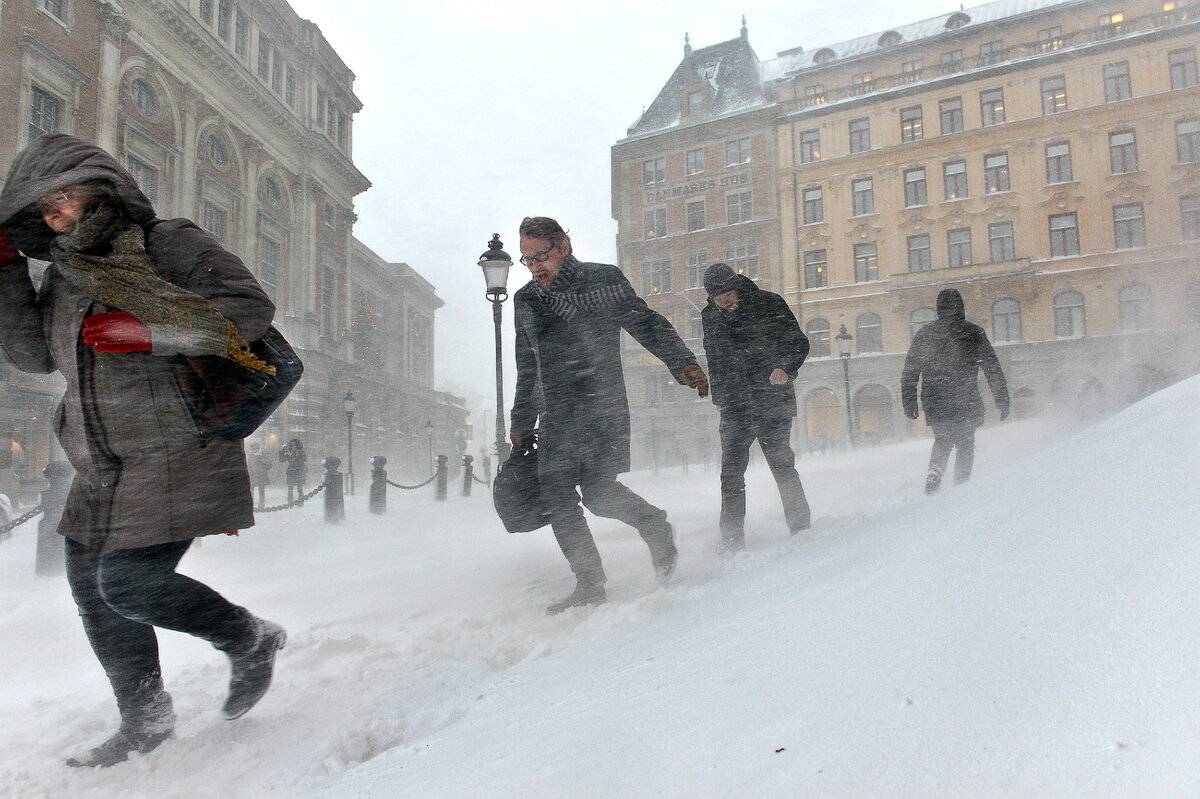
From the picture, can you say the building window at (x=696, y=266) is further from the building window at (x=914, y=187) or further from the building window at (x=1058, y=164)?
the building window at (x=1058, y=164)

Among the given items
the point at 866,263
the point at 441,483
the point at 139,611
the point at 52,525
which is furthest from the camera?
the point at 866,263

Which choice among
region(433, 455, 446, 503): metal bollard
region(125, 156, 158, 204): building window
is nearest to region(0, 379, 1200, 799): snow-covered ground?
region(433, 455, 446, 503): metal bollard

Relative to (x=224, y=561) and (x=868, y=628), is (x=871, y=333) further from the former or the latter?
(x=868, y=628)

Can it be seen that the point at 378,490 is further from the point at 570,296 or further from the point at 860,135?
the point at 860,135

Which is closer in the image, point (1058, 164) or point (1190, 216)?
point (1190, 216)

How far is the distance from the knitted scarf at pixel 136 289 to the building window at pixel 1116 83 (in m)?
36.7

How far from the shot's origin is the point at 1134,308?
1072 inches

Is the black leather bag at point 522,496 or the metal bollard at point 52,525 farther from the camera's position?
the metal bollard at point 52,525

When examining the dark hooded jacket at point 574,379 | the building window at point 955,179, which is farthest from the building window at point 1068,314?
the dark hooded jacket at point 574,379

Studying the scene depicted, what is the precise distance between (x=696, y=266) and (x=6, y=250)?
1438 inches

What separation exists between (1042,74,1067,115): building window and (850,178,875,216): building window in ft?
24.3

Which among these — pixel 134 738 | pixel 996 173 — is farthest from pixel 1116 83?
pixel 134 738

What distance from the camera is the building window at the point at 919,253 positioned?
30703 mm

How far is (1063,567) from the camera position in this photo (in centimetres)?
125
